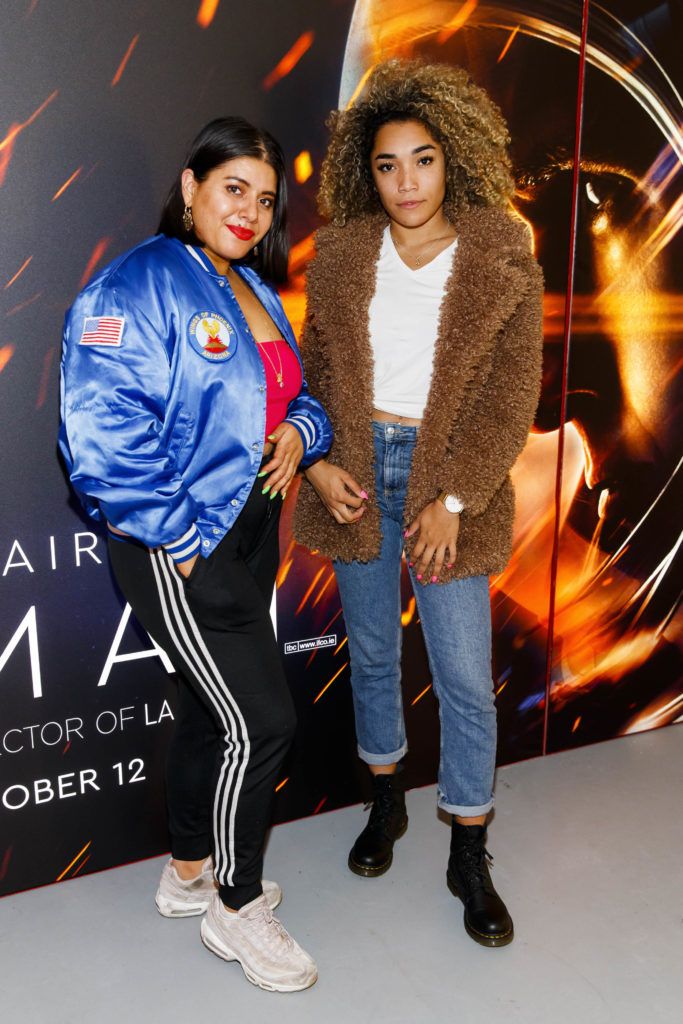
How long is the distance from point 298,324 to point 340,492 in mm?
463

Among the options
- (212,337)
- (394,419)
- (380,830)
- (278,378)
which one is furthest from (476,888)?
(212,337)

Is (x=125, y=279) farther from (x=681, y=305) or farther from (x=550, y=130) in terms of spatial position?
(x=681, y=305)

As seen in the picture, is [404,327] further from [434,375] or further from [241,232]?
[241,232]

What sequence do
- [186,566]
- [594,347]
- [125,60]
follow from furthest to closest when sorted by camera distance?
[594,347]
[125,60]
[186,566]

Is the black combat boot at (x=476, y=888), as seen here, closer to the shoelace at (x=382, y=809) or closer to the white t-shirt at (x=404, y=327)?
the shoelace at (x=382, y=809)

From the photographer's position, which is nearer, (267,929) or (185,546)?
(185,546)

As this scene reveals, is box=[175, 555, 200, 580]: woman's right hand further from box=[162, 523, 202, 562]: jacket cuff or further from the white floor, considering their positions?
the white floor

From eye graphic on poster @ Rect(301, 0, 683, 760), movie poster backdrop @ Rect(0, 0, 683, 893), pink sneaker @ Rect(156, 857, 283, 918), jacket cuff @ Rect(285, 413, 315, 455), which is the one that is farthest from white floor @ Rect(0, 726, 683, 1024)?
jacket cuff @ Rect(285, 413, 315, 455)

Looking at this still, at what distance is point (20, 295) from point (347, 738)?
136cm

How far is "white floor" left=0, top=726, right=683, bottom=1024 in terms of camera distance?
1.85 metres

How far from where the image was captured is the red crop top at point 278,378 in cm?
180

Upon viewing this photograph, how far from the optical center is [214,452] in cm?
169

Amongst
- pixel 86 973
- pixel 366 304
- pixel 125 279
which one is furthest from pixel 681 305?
pixel 86 973

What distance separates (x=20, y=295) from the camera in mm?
1937
